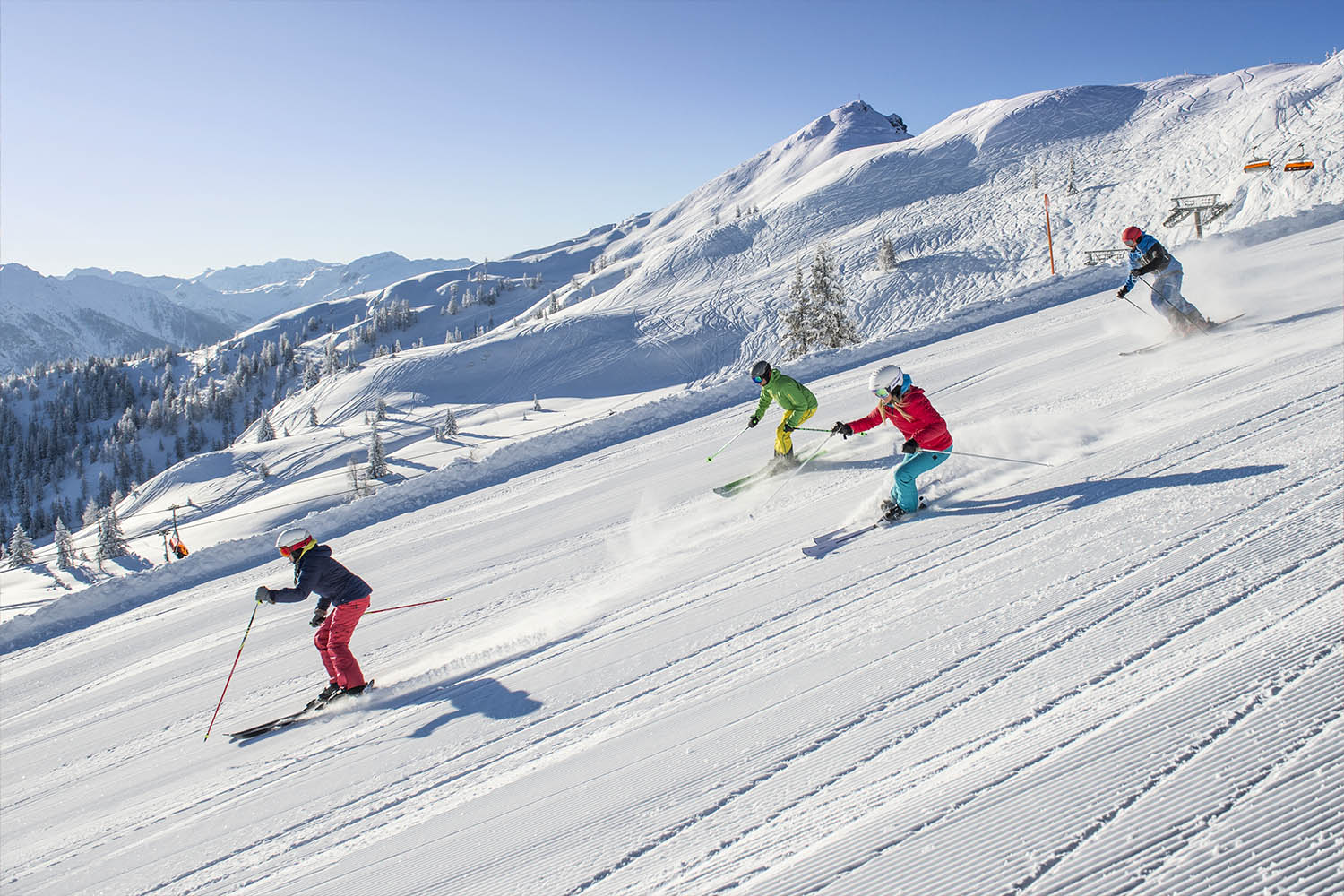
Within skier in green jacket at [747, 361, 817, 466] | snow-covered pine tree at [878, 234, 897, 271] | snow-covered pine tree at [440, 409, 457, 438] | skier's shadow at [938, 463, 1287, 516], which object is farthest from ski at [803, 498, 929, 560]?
snow-covered pine tree at [440, 409, 457, 438]

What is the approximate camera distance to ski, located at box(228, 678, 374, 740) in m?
6.23

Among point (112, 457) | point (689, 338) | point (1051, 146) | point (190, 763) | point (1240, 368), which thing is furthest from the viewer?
point (112, 457)

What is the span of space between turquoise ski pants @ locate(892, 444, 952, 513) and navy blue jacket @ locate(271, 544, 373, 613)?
18.2 ft

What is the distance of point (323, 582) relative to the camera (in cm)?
651

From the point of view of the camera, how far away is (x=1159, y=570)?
5184 millimetres

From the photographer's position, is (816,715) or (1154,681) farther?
(816,715)

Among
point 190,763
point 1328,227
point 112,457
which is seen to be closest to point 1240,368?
point 1328,227

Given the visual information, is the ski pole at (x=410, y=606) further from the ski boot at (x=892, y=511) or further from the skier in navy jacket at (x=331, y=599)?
the ski boot at (x=892, y=511)

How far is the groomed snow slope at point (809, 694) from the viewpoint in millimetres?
→ 3408

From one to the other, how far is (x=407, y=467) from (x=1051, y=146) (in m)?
86.2

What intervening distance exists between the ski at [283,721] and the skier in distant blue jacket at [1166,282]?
1277cm

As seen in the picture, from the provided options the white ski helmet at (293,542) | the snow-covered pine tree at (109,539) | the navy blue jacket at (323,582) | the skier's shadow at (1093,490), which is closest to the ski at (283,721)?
the navy blue jacket at (323,582)

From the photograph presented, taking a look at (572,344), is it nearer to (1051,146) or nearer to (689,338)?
(689,338)

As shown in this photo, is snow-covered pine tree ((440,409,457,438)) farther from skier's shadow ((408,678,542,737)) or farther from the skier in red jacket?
the skier in red jacket
